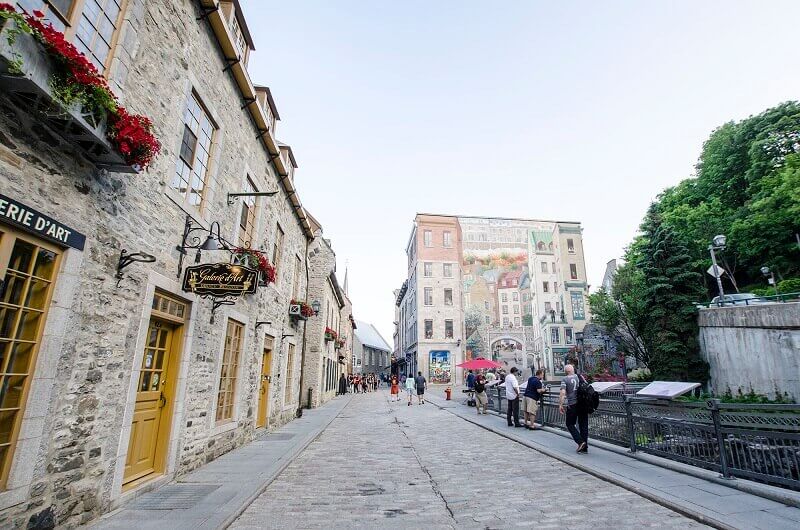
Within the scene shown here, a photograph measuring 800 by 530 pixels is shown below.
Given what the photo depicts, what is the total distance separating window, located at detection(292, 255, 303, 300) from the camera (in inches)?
610

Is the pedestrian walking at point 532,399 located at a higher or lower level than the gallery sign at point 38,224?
lower

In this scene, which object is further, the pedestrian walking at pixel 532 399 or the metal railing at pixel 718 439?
the pedestrian walking at pixel 532 399

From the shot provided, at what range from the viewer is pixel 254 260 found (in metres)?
8.52

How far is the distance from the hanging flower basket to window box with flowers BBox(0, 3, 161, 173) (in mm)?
3754

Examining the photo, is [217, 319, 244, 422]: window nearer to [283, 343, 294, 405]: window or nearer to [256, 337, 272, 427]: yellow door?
[256, 337, 272, 427]: yellow door

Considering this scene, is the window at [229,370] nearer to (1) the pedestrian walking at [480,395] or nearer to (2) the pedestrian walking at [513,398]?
(2) the pedestrian walking at [513,398]

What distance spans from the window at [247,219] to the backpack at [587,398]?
840 centimetres

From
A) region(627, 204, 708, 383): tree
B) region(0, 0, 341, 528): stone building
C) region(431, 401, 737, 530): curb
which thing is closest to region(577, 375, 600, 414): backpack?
region(431, 401, 737, 530): curb

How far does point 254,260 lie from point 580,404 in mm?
7754

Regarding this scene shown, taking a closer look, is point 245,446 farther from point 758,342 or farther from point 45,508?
point 758,342

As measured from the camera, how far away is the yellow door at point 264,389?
11617 mm

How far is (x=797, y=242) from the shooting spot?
68.3 ft

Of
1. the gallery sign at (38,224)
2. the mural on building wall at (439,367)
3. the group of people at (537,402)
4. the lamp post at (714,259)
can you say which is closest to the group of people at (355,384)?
the mural on building wall at (439,367)

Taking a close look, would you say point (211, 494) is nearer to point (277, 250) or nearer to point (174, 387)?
point (174, 387)
